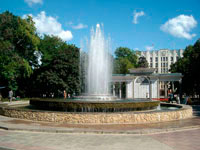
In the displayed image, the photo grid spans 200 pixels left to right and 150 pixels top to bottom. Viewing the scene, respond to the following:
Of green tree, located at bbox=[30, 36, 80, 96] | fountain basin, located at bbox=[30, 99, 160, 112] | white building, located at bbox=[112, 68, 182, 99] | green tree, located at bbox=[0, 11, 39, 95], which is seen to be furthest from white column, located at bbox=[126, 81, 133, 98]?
fountain basin, located at bbox=[30, 99, 160, 112]

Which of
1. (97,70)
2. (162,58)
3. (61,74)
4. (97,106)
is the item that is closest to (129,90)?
(61,74)

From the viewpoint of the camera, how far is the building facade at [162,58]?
367ft

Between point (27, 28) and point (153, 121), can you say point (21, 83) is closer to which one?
point (27, 28)

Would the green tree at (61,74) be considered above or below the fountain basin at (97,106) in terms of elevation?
above

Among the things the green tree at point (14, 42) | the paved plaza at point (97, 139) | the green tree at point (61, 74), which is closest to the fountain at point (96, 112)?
the paved plaza at point (97, 139)

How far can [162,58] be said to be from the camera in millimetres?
114938

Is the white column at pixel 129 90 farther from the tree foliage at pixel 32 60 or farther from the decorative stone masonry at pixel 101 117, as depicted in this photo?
the decorative stone masonry at pixel 101 117

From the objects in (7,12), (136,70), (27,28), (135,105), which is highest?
(7,12)

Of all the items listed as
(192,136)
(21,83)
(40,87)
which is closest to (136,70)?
(40,87)

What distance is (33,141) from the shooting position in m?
8.44

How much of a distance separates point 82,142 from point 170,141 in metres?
3.56

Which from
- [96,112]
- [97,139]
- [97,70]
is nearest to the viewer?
[97,139]

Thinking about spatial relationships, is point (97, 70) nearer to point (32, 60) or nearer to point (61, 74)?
point (61, 74)

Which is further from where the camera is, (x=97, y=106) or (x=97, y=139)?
(x=97, y=106)
